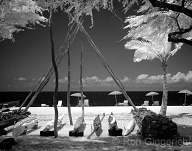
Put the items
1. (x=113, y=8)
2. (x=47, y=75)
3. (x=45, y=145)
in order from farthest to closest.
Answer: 1. (x=47, y=75)
2. (x=45, y=145)
3. (x=113, y=8)

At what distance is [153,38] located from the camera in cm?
1320

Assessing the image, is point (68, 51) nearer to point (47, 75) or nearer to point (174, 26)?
point (47, 75)

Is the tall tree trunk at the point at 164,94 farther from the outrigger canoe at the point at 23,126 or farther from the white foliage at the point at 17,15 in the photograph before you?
the white foliage at the point at 17,15

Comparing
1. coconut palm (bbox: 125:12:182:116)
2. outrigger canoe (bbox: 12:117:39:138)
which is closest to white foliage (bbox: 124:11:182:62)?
coconut palm (bbox: 125:12:182:116)

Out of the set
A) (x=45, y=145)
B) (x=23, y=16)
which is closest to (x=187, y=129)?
(x=45, y=145)

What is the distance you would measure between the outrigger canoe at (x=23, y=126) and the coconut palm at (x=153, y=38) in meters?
8.49

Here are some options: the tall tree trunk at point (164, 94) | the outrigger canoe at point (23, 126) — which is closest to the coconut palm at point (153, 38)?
the tall tree trunk at point (164, 94)

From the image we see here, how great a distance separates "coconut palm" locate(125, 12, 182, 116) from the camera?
10666 millimetres

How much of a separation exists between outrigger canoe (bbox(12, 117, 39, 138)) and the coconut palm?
849cm

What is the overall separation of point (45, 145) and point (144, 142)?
442 cm

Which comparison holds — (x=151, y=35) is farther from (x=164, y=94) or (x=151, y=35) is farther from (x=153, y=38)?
(x=164, y=94)

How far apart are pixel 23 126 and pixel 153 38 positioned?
379 inches

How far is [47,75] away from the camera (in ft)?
45.4

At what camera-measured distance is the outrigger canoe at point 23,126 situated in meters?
9.54
